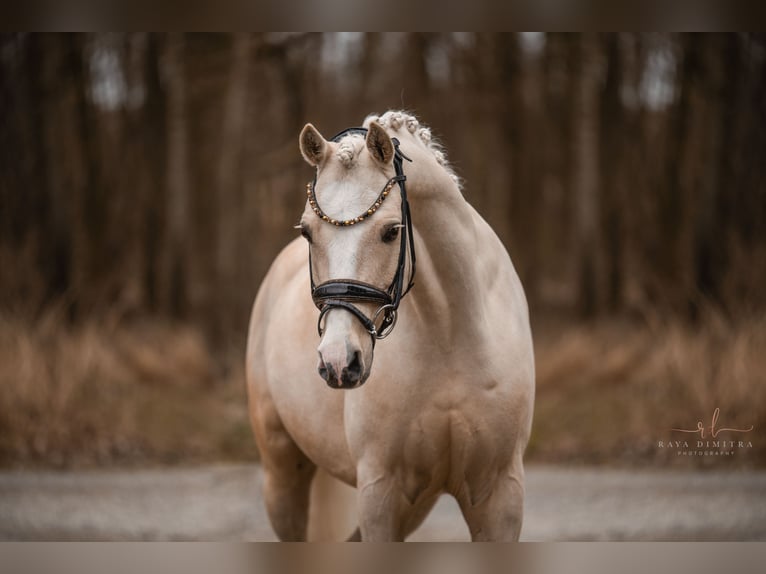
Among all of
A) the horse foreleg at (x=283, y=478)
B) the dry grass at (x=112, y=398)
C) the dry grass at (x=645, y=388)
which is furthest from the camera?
the dry grass at (x=112, y=398)

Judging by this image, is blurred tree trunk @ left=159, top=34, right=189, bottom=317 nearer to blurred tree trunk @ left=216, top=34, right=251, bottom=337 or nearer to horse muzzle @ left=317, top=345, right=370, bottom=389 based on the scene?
blurred tree trunk @ left=216, top=34, right=251, bottom=337

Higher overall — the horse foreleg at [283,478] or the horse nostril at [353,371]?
the horse nostril at [353,371]

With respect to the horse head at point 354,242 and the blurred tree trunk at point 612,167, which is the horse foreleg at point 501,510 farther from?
the blurred tree trunk at point 612,167

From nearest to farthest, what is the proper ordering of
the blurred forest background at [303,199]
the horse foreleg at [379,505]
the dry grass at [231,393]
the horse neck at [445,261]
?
the horse neck at [445,261], the horse foreleg at [379,505], the dry grass at [231,393], the blurred forest background at [303,199]

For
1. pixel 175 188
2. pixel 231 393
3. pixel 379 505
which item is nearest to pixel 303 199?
pixel 175 188

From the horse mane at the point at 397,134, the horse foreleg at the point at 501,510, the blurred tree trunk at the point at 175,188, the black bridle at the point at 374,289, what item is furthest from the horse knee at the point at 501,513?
the blurred tree trunk at the point at 175,188

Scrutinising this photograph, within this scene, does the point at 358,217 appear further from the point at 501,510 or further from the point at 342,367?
the point at 501,510

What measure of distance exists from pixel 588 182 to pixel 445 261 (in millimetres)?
5941

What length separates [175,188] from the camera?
27.6 feet

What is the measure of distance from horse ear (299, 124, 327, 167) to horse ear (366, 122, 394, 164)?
128 mm

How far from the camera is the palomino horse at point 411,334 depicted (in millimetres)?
2199

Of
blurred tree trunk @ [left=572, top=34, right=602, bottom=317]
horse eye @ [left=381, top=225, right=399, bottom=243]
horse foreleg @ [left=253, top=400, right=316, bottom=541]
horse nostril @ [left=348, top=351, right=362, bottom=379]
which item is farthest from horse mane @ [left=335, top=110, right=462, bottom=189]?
blurred tree trunk @ [left=572, top=34, right=602, bottom=317]

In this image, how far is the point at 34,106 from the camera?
7715 millimetres

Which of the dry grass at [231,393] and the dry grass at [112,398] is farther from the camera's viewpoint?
the dry grass at [112,398]
